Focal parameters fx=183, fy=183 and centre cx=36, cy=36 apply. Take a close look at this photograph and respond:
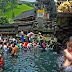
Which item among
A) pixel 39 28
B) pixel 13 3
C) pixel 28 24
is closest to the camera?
pixel 39 28

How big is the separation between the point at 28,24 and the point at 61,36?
92.4 feet

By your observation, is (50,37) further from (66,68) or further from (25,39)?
(66,68)

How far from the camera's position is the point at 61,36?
11625mm

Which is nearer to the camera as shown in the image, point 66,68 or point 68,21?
point 66,68

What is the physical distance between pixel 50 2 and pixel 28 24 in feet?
28.2

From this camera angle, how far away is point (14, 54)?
1956cm

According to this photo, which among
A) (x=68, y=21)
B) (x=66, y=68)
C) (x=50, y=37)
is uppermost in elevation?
(x=68, y=21)

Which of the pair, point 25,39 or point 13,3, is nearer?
point 25,39

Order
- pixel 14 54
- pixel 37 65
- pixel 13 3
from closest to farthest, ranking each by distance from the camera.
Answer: pixel 37 65
pixel 14 54
pixel 13 3

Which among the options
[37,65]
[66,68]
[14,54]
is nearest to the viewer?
[66,68]

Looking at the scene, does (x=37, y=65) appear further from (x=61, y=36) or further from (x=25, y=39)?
(x=25, y=39)

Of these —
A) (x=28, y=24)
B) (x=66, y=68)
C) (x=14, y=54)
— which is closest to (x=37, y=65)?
(x=14, y=54)

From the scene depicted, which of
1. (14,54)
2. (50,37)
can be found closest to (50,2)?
(50,37)

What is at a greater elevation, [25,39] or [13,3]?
[13,3]
